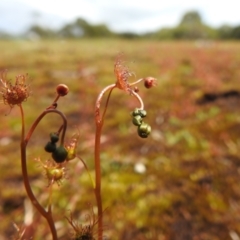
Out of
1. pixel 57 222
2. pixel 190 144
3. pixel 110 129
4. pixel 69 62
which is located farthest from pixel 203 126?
pixel 69 62

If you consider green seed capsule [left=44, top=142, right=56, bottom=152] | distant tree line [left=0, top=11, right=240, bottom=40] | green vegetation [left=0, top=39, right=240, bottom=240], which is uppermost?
green seed capsule [left=44, top=142, right=56, bottom=152]

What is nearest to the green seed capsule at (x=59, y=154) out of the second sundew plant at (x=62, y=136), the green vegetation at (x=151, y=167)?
the second sundew plant at (x=62, y=136)

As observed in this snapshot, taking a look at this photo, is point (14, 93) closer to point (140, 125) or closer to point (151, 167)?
point (140, 125)

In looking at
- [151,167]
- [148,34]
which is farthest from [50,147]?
[148,34]

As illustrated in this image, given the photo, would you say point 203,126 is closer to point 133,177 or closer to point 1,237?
point 133,177

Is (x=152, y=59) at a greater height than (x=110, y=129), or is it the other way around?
(x=110, y=129)

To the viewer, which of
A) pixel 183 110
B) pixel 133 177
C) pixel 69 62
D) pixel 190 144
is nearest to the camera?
pixel 133 177

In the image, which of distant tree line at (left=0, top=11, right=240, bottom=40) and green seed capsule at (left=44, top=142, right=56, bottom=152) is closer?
green seed capsule at (left=44, top=142, right=56, bottom=152)

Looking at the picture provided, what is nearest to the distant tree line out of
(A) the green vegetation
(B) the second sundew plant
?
(A) the green vegetation

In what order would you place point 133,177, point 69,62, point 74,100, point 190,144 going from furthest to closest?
point 69,62, point 74,100, point 190,144, point 133,177

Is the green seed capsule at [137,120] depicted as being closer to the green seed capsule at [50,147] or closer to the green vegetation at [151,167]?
the green seed capsule at [50,147]

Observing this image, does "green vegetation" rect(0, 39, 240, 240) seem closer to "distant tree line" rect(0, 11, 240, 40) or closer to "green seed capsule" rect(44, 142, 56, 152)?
"green seed capsule" rect(44, 142, 56, 152)
